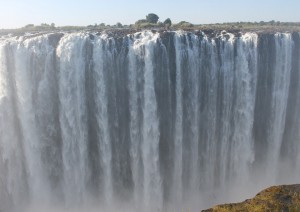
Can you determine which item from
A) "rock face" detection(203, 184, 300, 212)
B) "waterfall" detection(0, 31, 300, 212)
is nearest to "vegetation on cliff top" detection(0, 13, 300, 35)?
"waterfall" detection(0, 31, 300, 212)

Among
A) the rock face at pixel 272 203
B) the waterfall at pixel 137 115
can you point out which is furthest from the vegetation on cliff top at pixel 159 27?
the rock face at pixel 272 203

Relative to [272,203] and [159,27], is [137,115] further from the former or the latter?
[272,203]

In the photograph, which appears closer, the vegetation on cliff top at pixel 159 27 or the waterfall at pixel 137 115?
the waterfall at pixel 137 115

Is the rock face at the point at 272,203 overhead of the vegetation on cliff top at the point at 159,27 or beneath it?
beneath

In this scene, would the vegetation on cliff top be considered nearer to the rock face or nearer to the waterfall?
the waterfall

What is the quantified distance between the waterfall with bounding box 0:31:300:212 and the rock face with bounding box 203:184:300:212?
12589mm

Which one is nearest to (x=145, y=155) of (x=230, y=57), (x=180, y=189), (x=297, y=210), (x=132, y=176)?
(x=132, y=176)

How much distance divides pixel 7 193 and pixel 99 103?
26.0 feet

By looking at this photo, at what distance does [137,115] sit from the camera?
2286 centimetres

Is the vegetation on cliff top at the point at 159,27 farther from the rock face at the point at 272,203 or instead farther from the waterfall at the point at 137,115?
the rock face at the point at 272,203

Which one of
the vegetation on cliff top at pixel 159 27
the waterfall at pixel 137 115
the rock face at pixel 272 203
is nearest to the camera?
the rock face at pixel 272 203

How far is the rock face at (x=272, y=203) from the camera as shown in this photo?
9.93m

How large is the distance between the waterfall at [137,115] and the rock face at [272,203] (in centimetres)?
1259

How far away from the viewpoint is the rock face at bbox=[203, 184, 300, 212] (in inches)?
391
